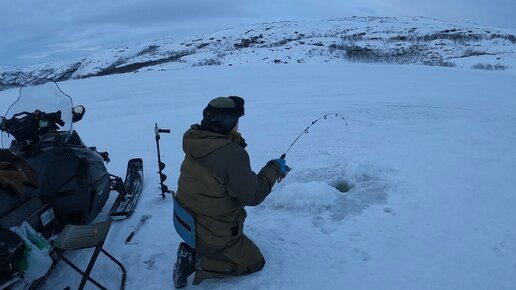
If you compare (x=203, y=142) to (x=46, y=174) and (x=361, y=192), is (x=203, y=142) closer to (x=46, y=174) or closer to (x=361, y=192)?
(x=46, y=174)

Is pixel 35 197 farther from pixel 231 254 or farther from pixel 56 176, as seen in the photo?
pixel 231 254

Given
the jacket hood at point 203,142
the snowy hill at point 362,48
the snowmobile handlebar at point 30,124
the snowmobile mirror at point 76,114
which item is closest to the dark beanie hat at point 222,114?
the jacket hood at point 203,142

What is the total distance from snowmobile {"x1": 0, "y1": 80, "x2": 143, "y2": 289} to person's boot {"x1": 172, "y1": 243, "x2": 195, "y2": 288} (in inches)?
42.3

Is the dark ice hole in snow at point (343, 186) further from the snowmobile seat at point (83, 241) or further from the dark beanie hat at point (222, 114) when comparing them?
the snowmobile seat at point (83, 241)

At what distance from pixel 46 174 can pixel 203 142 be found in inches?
Result: 60.6

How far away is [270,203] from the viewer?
14.9ft

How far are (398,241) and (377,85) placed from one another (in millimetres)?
8806

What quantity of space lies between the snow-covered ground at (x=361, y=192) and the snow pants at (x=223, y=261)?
102 mm

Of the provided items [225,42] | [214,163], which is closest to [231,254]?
[214,163]

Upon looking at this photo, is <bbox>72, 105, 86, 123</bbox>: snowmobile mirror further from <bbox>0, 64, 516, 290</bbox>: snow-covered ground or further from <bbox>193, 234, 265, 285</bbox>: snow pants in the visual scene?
<bbox>193, 234, 265, 285</bbox>: snow pants

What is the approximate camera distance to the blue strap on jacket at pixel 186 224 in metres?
3.09

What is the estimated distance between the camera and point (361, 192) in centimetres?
459

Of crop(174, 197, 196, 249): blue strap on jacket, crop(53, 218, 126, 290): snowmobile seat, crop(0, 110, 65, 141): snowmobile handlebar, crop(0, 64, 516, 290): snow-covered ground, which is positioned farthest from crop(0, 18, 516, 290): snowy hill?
crop(0, 110, 65, 141): snowmobile handlebar

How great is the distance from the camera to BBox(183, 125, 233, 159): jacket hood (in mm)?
2883
